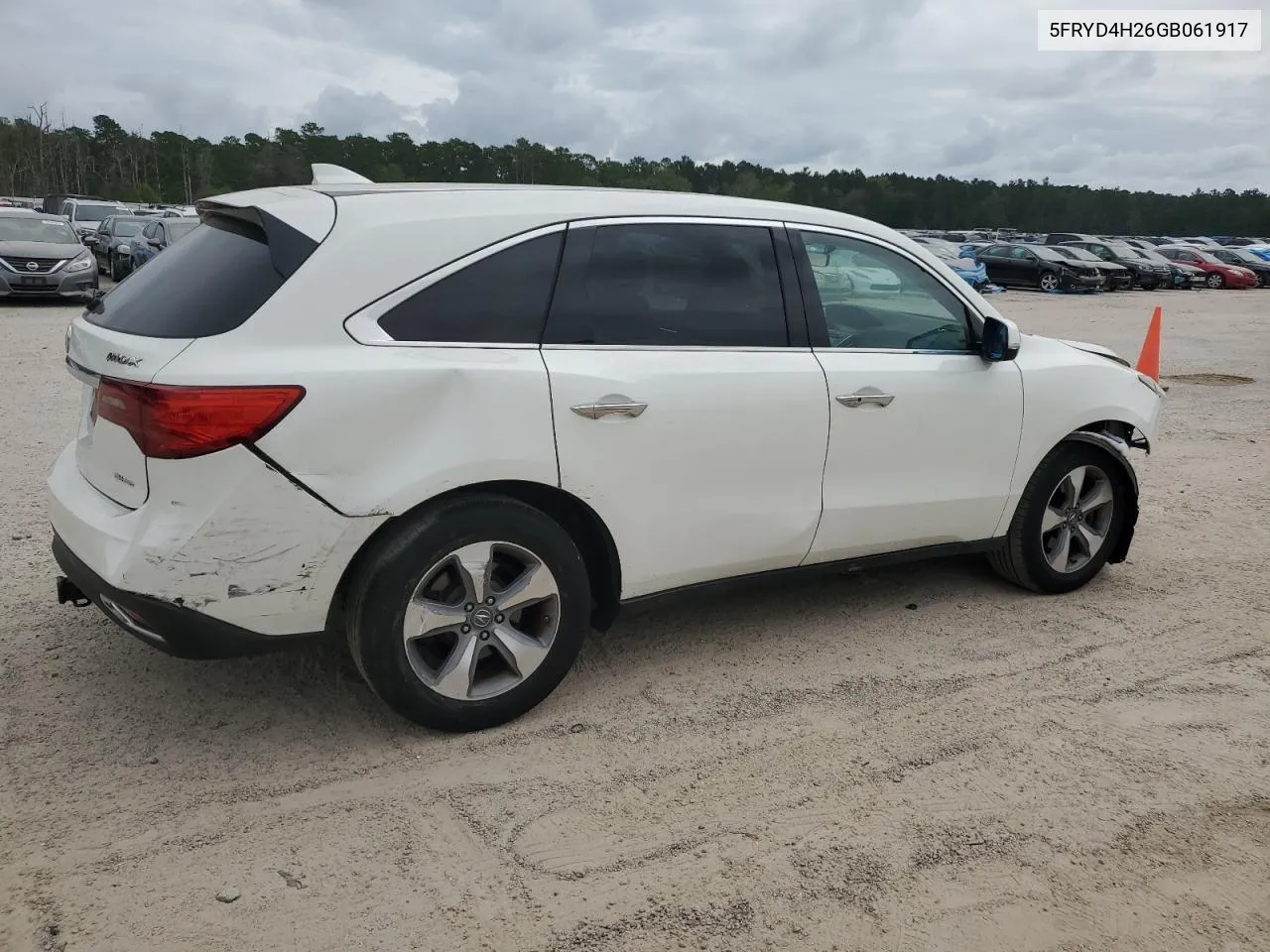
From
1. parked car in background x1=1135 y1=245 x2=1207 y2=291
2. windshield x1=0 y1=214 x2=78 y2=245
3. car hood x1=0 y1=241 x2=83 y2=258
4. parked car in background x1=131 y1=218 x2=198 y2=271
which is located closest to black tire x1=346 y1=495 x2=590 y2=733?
car hood x1=0 y1=241 x2=83 y2=258

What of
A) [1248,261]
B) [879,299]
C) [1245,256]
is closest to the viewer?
[879,299]

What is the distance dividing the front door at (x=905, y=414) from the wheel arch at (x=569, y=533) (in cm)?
90

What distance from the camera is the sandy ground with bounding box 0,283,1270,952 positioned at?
8.77ft

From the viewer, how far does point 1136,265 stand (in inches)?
1337

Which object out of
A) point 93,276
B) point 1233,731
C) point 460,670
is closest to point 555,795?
point 460,670

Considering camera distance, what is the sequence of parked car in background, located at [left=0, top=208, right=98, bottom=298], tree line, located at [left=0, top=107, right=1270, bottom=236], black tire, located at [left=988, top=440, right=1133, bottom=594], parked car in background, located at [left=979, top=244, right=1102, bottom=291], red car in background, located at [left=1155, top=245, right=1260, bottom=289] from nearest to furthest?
black tire, located at [left=988, top=440, right=1133, bottom=594]
parked car in background, located at [left=0, top=208, right=98, bottom=298]
parked car in background, located at [left=979, top=244, right=1102, bottom=291]
red car in background, located at [left=1155, top=245, right=1260, bottom=289]
tree line, located at [left=0, top=107, right=1270, bottom=236]

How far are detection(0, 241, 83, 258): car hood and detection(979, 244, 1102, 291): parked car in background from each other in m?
25.1

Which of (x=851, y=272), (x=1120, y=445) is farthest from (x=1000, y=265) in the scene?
(x=851, y=272)

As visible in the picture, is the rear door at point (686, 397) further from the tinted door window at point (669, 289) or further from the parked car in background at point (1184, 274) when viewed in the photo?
the parked car in background at point (1184, 274)

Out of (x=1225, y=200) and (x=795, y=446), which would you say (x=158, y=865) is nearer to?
(x=795, y=446)

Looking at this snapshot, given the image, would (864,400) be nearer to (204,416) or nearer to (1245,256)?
(204,416)

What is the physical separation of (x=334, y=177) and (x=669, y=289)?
4.65 ft

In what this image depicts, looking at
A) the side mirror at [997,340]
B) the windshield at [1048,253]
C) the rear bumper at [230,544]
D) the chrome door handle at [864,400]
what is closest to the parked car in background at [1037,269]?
the windshield at [1048,253]

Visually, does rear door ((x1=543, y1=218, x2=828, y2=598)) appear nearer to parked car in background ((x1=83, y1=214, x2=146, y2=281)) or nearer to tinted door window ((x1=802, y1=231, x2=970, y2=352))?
tinted door window ((x1=802, y1=231, x2=970, y2=352))
